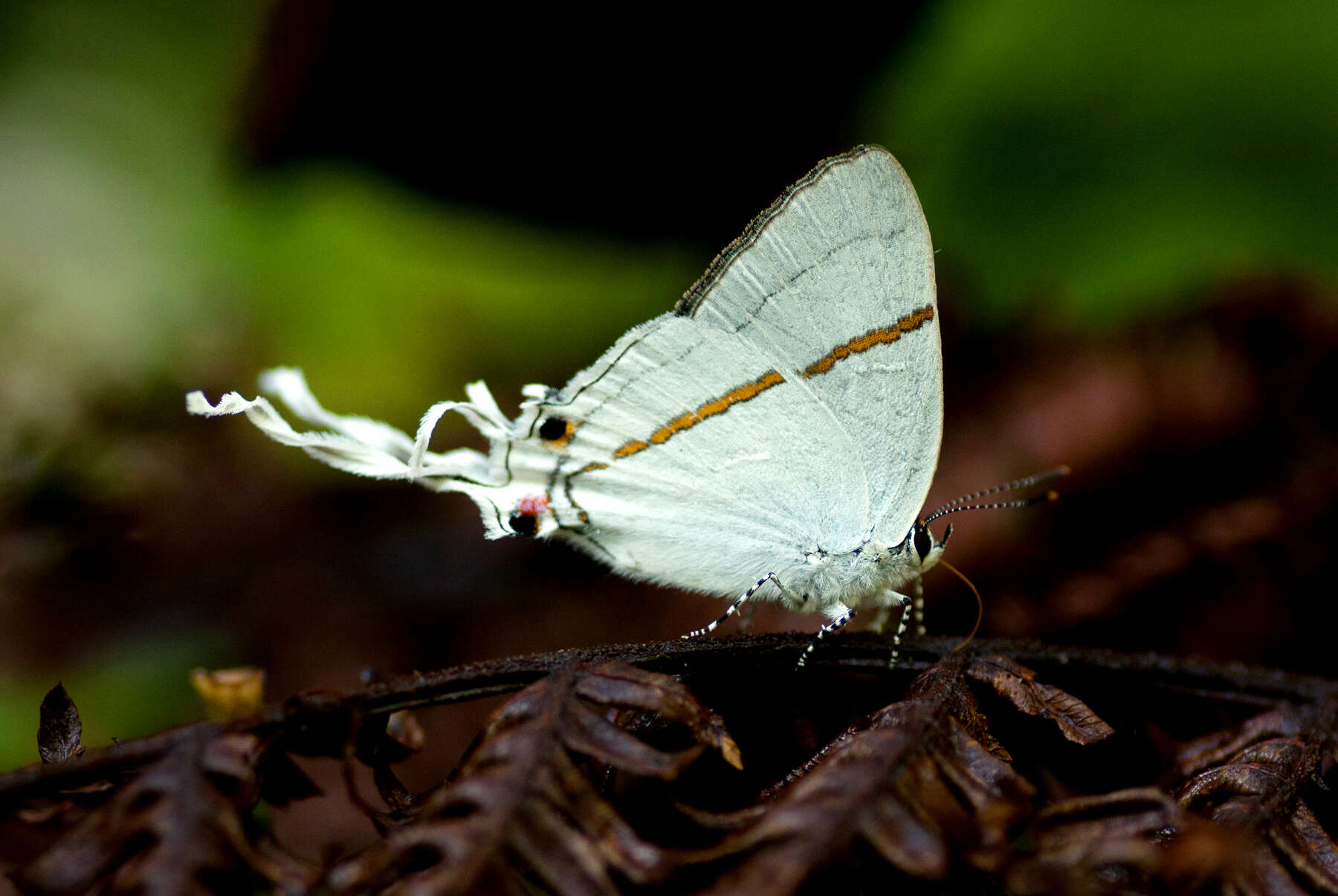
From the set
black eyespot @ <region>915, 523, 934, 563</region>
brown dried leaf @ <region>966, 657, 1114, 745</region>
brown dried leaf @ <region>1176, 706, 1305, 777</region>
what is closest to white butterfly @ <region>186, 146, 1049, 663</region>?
black eyespot @ <region>915, 523, 934, 563</region>

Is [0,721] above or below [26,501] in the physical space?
below

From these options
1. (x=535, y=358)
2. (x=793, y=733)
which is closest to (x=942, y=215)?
(x=535, y=358)

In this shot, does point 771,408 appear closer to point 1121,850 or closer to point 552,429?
point 552,429

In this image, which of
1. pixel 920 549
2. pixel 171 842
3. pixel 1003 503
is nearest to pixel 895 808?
pixel 171 842

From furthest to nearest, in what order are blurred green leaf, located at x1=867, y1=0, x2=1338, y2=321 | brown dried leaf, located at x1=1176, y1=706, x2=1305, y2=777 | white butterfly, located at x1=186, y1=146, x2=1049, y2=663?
blurred green leaf, located at x1=867, y1=0, x2=1338, y2=321
white butterfly, located at x1=186, y1=146, x2=1049, y2=663
brown dried leaf, located at x1=1176, y1=706, x2=1305, y2=777

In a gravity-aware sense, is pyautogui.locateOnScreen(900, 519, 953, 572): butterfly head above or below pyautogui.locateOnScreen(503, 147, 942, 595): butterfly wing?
below

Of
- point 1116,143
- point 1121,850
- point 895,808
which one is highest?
point 1116,143

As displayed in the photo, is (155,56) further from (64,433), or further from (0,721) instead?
(0,721)

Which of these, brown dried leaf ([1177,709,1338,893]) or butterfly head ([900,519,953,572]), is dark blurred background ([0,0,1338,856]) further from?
brown dried leaf ([1177,709,1338,893])
